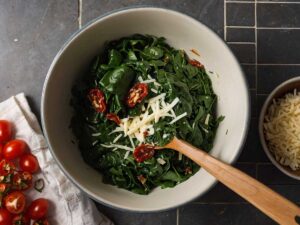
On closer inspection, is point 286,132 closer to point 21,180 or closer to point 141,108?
point 141,108

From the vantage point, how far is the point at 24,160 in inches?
54.5

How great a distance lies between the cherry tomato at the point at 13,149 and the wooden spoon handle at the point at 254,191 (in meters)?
0.58

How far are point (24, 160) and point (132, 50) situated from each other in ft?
1.58

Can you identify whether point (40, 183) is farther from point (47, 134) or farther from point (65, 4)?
point (65, 4)

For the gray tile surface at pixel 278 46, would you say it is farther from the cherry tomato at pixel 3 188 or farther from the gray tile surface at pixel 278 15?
the cherry tomato at pixel 3 188

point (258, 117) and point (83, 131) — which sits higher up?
point (83, 131)

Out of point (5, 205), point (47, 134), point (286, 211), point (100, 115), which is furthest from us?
point (5, 205)

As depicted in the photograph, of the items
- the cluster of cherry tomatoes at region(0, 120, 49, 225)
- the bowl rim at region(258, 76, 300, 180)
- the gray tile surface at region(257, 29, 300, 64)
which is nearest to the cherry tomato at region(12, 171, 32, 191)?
the cluster of cherry tomatoes at region(0, 120, 49, 225)

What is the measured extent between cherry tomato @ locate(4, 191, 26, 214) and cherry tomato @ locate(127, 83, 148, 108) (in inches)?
18.0

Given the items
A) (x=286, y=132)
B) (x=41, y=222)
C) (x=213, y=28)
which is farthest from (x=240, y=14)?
(x=41, y=222)

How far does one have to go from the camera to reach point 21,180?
136 cm

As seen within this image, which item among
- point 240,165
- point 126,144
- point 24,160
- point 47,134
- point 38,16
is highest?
point 38,16

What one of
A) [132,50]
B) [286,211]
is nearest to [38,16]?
[132,50]

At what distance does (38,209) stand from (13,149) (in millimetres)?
198
